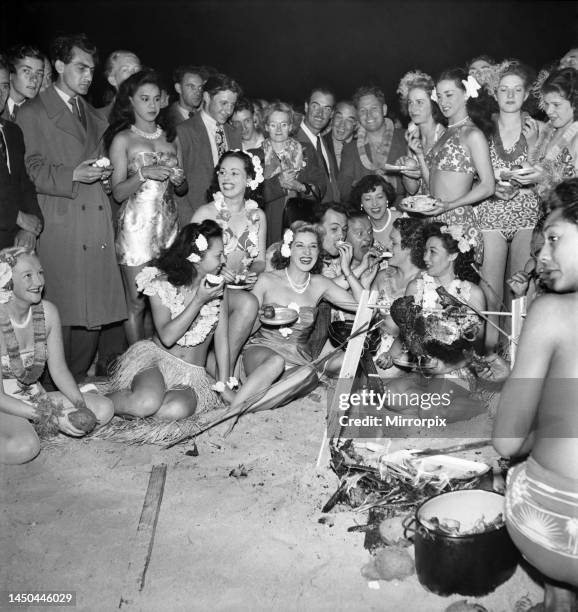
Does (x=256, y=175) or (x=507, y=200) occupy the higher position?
(x=256, y=175)

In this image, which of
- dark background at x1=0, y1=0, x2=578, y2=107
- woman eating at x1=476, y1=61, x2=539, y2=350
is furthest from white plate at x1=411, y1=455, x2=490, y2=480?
dark background at x1=0, y1=0, x2=578, y2=107

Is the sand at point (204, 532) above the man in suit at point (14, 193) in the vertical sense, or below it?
below

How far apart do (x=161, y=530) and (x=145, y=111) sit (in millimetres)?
2756

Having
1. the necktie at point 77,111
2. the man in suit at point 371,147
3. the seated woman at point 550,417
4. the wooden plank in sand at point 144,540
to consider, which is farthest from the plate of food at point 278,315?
the seated woman at point 550,417

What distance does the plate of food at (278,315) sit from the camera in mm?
4273

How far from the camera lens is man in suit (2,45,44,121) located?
177 inches

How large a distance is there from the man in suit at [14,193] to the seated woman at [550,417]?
3119 millimetres

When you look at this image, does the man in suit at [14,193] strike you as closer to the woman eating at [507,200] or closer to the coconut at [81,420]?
the coconut at [81,420]

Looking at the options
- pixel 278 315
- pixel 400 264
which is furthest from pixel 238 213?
pixel 400 264

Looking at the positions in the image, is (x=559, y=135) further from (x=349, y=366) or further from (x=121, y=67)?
(x=121, y=67)

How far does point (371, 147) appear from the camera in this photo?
554cm

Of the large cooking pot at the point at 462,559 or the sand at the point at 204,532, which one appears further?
the sand at the point at 204,532


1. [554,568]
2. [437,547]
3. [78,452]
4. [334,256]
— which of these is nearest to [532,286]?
[334,256]

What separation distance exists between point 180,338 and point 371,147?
Answer: 95.7 inches
